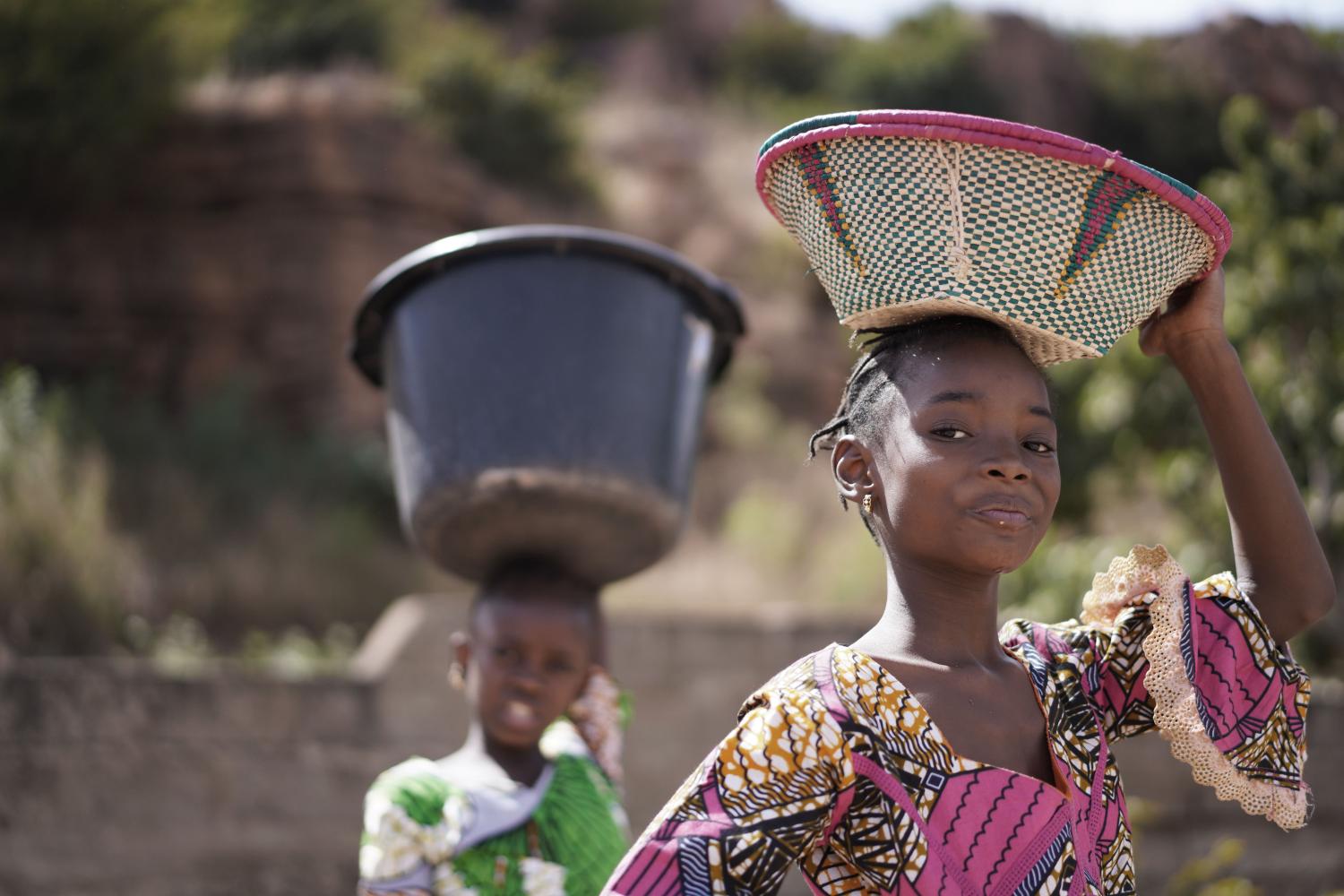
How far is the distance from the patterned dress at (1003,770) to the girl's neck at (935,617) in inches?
4.1

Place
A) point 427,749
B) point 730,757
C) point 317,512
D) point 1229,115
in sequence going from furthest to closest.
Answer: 1. point 317,512
2. point 1229,115
3. point 427,749
4. point 730,757

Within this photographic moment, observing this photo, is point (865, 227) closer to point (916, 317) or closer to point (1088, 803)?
point (916, 317)

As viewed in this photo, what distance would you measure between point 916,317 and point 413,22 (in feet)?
57.9

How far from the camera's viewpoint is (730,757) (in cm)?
146

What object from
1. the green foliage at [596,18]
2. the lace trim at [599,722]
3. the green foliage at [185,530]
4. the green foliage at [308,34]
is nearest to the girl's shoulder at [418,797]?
the lace trim at [599,722]

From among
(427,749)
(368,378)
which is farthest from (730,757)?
(427,749)

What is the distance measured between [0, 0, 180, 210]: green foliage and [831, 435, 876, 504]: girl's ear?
1062cm

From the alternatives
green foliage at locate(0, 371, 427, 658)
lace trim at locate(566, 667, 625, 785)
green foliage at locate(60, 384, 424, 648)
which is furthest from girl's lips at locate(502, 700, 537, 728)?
green foliage at locate(60, 384, 424, 648)

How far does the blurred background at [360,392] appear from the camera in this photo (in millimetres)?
5445

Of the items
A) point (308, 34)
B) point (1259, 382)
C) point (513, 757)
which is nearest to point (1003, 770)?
point (513, 757)

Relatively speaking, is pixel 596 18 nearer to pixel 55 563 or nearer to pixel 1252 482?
pixel 55 563

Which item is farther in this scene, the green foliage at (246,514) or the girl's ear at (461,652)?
the green foliage at (246,514)

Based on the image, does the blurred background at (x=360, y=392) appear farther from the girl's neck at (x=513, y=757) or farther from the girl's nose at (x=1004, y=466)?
the girl's nose at (x=1004, y=466)

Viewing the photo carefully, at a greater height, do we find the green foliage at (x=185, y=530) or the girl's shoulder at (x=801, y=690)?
the girl's shoulder at (x=801, y=690)
